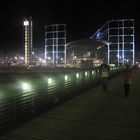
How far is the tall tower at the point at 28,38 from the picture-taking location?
113 meters

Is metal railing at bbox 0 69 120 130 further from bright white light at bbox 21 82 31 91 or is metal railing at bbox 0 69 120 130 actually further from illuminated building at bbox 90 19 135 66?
illuminated building at bbox 90 19 135 66

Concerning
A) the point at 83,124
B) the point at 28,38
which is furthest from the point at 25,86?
the point at 28,38

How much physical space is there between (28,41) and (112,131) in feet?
348

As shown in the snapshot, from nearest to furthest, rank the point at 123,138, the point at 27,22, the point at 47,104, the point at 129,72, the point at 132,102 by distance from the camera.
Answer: the point at 123,138 → the point at 47,104 → the point at 132,102 → the point at 129,72 → the point at 27,22

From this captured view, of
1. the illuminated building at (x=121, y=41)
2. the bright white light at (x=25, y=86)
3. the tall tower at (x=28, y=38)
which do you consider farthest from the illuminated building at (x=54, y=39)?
the bright white light at (x=25, y=86)

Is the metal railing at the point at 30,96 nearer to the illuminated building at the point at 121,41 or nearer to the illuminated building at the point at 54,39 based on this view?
the illuminated building at the point at 121,41

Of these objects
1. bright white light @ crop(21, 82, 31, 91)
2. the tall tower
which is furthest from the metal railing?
the tall tower

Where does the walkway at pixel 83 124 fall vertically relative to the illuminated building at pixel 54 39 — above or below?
below

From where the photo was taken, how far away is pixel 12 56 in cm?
17000

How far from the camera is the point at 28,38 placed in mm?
114188

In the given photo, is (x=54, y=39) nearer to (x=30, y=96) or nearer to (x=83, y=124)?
(x=30, y=96)

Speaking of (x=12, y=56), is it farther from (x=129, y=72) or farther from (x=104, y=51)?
(x=129, y=72)

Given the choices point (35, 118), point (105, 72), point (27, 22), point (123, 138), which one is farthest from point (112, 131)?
point (27, 22)

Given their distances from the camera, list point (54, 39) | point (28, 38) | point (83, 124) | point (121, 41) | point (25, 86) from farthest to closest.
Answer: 1. point (28, 38)
2. point (54, 39)
3. point (121, 41)
4. point (25, 86)
5. point (83, 124)
